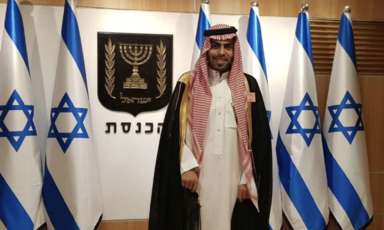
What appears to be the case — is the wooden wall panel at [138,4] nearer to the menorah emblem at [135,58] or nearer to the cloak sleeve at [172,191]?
the menorah emblem at [135,58]

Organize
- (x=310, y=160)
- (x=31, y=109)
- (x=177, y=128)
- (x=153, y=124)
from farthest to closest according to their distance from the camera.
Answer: (x=153, y=124)
(x=310, y=160)
(x=31, y=109)
(x=177, y=128)

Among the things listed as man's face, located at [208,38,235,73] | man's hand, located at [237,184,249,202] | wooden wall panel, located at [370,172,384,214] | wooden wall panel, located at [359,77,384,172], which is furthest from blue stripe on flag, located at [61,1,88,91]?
wooden wall panel, located at [370,172,384,214]

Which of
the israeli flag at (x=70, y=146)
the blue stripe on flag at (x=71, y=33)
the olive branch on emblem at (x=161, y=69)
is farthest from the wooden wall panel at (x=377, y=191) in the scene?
the blue stripe on flag at (x=71, y=33)

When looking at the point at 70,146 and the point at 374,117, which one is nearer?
the point at 70,146

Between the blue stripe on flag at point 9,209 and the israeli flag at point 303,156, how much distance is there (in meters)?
1.61

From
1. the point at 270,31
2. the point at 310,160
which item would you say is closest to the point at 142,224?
the point at 310,160

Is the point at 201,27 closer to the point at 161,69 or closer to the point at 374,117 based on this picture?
the point at 161,69

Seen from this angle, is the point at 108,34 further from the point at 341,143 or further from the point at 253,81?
the point at 341,143

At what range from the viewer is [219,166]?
1.76 meters

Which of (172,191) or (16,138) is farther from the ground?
(16,138)

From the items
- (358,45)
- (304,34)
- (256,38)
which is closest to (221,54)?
(256,38)

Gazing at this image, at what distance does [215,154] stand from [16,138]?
3.80 ft

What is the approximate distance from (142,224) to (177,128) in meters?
0.99

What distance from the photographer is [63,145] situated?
6.95 ft
